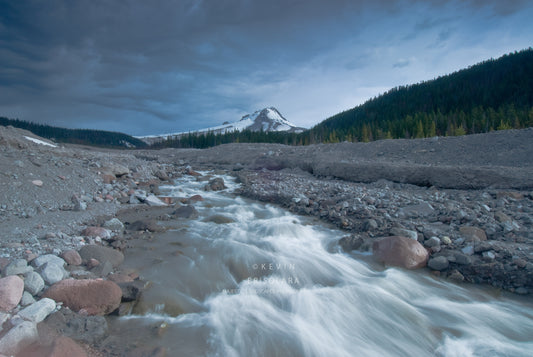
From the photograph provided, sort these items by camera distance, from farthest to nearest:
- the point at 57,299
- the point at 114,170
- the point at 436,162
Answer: the point at 436,162 → the point at 114,170 → the point at 57,299

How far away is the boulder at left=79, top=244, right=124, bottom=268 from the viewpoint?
14.0 feet

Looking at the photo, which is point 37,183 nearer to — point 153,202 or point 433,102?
point 153,202

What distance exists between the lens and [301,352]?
3049 mm

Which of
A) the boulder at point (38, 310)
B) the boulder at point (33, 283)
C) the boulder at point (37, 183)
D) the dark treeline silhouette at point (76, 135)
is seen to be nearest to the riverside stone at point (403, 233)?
the boulder at point (38, 310)

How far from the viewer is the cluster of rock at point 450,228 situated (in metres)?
4.20

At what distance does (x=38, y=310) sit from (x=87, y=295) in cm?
46

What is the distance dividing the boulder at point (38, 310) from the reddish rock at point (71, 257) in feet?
3.85

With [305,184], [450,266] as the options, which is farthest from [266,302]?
[305,184]

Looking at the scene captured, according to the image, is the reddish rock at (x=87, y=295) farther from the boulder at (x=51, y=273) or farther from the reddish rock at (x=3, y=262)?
the reddish rock at (x=3, y=262)

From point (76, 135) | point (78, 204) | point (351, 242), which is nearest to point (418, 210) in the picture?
point (351, 242)

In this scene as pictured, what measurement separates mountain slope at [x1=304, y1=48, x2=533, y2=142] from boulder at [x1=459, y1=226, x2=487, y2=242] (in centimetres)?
4962

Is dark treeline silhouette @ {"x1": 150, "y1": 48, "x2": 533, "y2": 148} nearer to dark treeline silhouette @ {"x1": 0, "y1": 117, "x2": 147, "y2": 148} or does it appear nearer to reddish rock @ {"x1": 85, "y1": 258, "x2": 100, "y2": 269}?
dark treeline silhouette @ {"x1": 0, "y1": 117, "x2": 147, "y2": 148}

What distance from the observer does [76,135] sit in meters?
116

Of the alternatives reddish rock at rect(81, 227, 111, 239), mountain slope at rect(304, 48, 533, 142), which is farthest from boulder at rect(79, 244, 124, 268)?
mountain slope at rect(304, 48, 533, 142)
